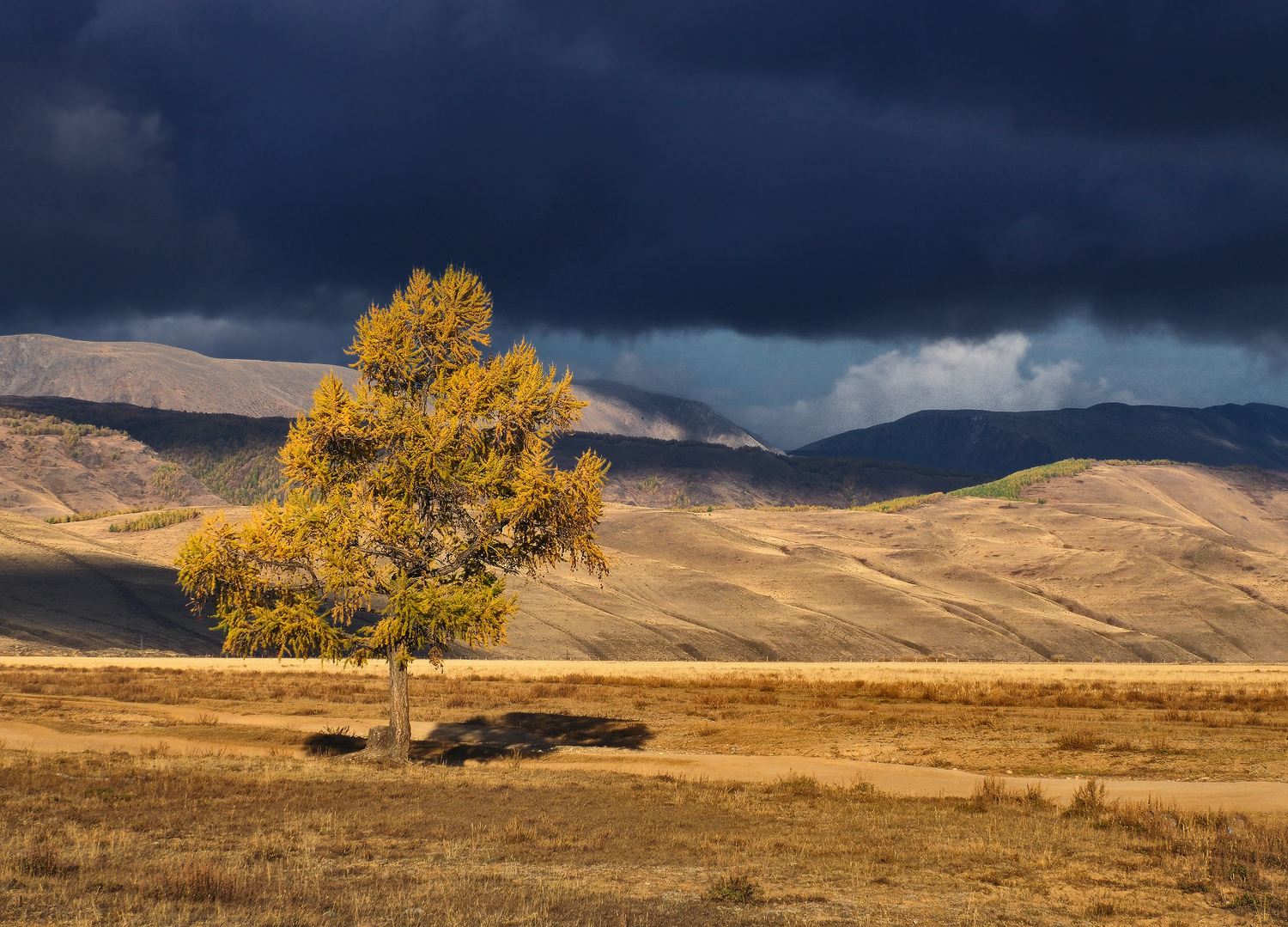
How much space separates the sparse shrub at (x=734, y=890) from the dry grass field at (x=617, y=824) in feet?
0.21

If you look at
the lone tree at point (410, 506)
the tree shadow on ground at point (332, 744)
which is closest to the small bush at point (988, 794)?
the lone tree at point (410, 506)

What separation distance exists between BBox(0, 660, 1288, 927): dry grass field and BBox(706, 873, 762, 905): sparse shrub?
0.21 ft

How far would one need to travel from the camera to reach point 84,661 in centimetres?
7506

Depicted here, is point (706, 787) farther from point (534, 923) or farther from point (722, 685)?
point (722, 685)

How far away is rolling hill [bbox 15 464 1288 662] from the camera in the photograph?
114m

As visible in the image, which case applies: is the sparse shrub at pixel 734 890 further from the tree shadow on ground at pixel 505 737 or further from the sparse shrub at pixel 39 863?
the tree shadow on ground at pixel 505 737

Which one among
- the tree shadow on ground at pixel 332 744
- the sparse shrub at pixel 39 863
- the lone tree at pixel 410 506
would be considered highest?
the lone tree at pixel 410 506

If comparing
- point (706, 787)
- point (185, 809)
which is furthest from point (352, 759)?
point (706, 787)

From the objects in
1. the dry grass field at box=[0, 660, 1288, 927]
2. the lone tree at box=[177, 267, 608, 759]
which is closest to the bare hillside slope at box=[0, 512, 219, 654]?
the dry grass field at box=[0, 660, 1288, 927]

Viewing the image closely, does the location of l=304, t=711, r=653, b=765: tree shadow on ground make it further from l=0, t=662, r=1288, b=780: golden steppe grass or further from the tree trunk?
the tree trunk

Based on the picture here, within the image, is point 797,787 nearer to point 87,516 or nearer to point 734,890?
point 734,890

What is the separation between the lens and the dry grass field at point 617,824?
40.2 feet

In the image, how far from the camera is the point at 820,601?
14988 cm

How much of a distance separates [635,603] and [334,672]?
250ft
